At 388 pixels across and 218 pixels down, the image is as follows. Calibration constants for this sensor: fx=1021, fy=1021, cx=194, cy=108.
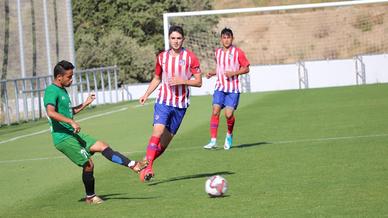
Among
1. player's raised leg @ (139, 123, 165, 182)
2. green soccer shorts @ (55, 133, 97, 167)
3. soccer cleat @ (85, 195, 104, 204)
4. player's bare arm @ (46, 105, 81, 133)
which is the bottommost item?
soccer cleat @ (85, 195, 104, 204)

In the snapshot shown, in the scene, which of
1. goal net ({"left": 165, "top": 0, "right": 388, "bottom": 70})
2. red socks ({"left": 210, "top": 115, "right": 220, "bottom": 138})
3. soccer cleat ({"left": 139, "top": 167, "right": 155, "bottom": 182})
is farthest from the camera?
goal net ({"left": 165, "top": 0, "right": 388, "bottom": 70})

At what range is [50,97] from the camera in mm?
11336

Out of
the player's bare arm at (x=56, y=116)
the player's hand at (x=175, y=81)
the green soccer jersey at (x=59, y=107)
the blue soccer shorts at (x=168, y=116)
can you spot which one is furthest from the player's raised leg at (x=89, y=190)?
the player's hand at (x=175, y=81)

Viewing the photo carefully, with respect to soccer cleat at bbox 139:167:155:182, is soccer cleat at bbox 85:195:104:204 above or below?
below

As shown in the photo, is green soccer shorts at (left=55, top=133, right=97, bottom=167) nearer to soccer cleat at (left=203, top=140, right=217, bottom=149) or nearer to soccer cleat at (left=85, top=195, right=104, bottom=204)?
soccer cleat at (left=85, top=195, right=104, bottom=204)

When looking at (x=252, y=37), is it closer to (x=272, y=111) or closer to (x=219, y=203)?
(x=272, y=111)

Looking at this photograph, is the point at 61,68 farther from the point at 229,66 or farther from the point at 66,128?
the point at 229,66

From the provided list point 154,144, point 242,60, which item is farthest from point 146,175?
point 242,60

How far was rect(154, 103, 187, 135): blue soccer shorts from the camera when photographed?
43.3ft

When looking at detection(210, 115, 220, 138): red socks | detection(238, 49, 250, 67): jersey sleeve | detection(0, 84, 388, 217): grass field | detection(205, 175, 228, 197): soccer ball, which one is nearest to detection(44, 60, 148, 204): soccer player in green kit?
detection(0, 84, 388, 217): grass field

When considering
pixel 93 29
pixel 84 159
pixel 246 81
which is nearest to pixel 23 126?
pixel 84 159

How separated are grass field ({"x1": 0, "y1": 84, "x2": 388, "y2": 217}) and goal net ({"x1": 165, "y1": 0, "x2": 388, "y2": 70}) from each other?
34.7 metres

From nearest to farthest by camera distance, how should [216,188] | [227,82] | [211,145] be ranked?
[216,188], [211,145], [227,82]

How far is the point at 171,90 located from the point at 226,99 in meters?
4.57
